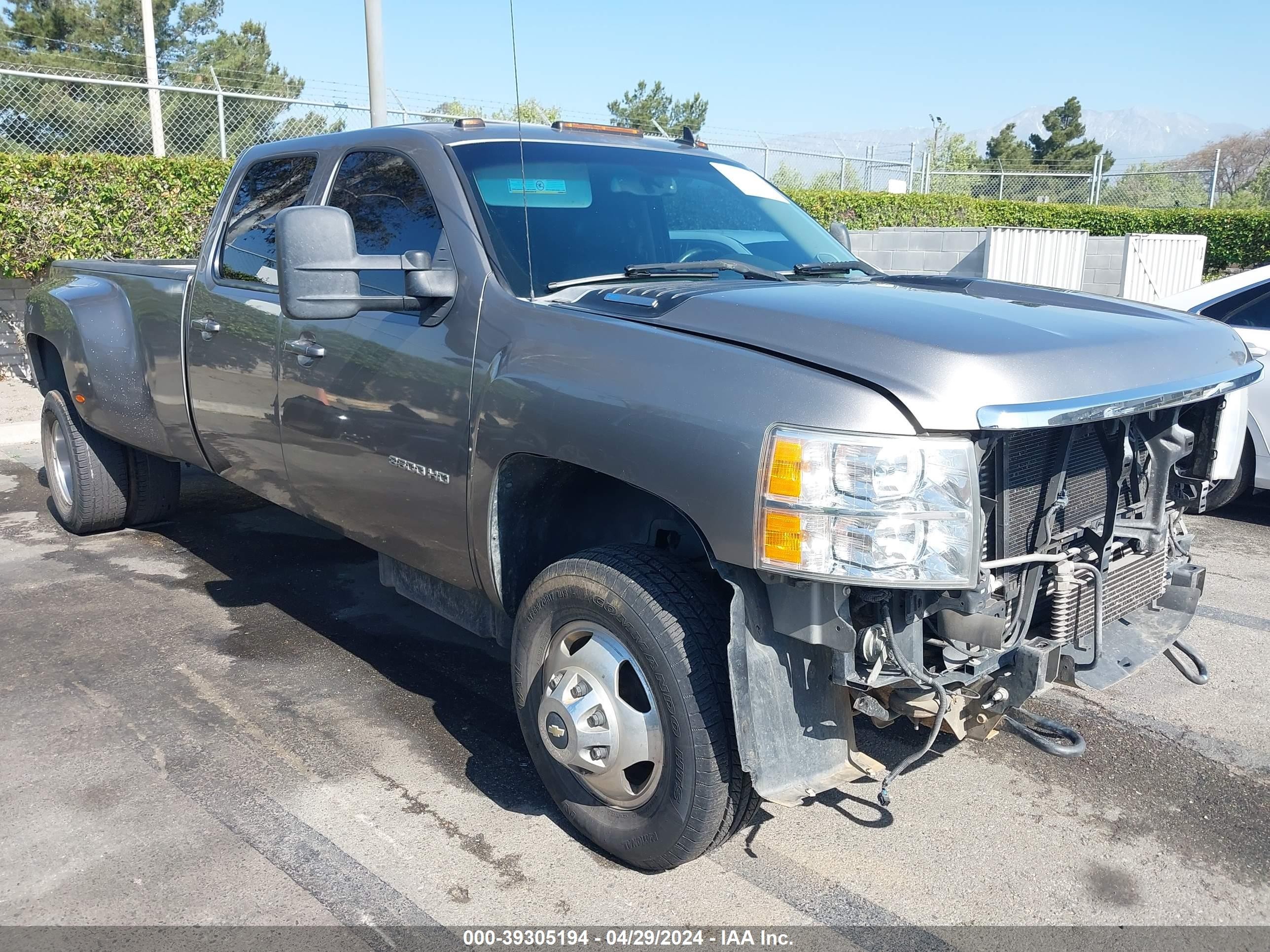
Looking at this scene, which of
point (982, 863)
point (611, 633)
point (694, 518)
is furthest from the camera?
point (982, 863)

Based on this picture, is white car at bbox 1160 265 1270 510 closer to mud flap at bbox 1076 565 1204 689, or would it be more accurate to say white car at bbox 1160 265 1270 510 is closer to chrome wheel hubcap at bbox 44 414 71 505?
mud flap at bbox 1076 565 1204 689

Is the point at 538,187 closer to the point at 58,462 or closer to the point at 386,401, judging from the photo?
the point at 386,401

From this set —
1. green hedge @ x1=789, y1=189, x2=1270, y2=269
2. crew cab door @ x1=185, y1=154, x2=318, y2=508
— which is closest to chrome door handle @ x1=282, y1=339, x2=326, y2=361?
crew cab door @ x1=185, y1=154, x2=318, y2=508

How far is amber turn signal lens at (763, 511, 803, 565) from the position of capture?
2.40m

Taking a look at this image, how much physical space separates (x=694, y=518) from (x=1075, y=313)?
126cm

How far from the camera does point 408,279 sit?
10.7 feet

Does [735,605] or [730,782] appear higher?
[735,605]

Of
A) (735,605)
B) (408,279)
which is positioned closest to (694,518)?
(735,605)

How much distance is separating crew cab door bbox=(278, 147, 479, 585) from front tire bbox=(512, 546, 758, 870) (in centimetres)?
50

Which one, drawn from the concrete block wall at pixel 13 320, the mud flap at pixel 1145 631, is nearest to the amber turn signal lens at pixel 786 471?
the mud flap at pixel 1145 631

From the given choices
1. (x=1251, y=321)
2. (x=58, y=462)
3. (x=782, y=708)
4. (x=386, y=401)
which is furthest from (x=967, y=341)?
(x=58, y=462)

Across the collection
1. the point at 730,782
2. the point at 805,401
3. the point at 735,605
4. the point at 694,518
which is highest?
the point at 805,401

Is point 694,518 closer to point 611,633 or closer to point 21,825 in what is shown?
point 611,633

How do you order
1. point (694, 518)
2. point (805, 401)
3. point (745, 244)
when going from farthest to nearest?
point (745, 244), point (694, 518), point (805, 401)
